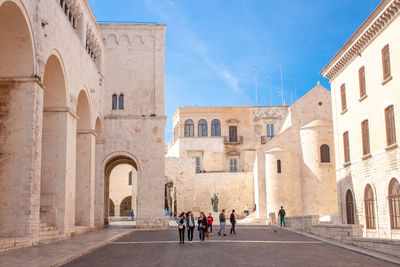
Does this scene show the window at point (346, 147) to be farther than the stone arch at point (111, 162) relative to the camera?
No

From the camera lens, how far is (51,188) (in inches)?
797

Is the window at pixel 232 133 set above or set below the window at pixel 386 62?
above

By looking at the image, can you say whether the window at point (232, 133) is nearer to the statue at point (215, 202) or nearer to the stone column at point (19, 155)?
the statue at point (215, 202)

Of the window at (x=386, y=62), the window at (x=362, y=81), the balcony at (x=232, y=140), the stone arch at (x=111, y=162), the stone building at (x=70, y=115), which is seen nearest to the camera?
the stone building at (x=70, y=115)

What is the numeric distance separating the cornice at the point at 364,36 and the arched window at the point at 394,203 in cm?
658

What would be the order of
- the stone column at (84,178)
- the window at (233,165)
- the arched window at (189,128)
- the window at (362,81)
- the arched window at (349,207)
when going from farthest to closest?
the arched window at (189,128) → the window at (233,165) → the stone column at (84,178) → the arched window at (349,207) → the window at (362,81)

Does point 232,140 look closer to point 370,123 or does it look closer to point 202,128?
point 202,128

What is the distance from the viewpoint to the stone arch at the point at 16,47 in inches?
605

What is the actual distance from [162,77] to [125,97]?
2.77 m

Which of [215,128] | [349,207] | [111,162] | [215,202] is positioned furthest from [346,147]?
[215,128]

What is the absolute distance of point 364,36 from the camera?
2183 centimetres

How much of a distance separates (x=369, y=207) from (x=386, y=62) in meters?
6.89

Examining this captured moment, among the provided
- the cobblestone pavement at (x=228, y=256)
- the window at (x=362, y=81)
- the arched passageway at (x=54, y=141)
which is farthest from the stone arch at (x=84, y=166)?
the window at (x=362, y=81)

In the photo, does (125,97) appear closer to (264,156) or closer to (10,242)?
(264,156)
